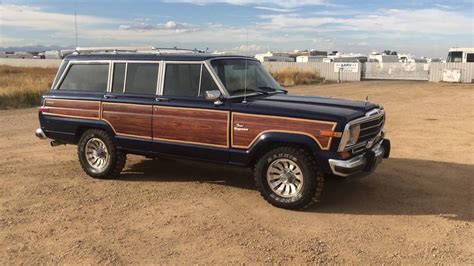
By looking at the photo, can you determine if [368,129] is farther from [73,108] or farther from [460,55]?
[460,55]

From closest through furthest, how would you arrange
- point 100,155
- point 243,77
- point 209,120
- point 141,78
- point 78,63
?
point 209,120, point 243,77, point 141,78, point 100,155, point 78,63

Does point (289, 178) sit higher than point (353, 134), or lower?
lower

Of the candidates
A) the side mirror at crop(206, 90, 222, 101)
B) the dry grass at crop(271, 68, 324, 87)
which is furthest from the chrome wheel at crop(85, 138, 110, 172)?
the dry grass at crop(271, 68, 324, 87)

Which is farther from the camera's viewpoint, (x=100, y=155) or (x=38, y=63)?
(x=38, y=63)

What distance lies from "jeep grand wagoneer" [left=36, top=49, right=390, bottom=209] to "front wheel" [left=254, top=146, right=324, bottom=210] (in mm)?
13

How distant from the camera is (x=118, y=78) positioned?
7.30 m

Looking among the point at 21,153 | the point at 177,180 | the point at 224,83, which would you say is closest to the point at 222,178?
the point at 177,180

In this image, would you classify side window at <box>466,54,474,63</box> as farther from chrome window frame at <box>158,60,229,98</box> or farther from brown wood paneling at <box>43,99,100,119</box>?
brown wood paneling at <box>43,99,100,119</box>

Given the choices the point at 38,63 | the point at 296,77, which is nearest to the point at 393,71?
the point at 296,77

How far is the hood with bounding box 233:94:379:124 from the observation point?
5.67 metres

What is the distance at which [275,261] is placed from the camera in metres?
4.49

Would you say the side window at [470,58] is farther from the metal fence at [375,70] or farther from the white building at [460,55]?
the metal fence at [375,70]

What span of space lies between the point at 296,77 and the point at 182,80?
107ft

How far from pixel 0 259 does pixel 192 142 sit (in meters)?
2.80
